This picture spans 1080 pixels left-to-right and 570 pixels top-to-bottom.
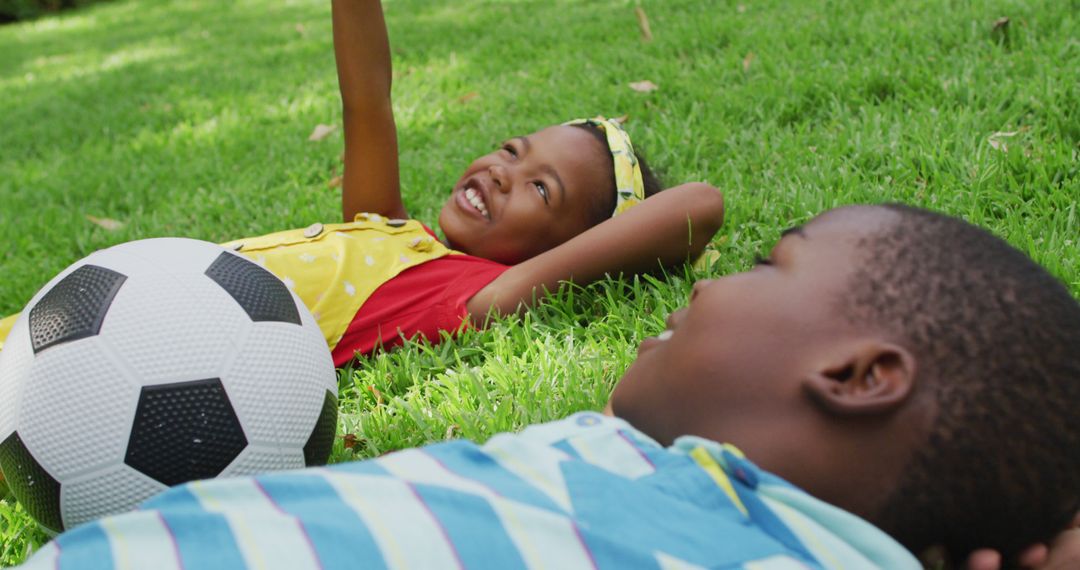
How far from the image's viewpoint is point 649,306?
9.04 feet

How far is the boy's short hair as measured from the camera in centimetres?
142

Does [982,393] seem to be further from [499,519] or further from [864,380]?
[499,519]

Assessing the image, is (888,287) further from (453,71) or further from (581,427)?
(453,71)

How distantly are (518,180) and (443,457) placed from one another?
5.63 feet

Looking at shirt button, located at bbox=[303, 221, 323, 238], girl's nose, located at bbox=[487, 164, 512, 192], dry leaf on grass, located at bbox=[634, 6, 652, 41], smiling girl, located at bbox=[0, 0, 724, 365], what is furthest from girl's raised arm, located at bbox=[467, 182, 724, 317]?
dry leaf on grass, located at bbox=[634, 6, 652, 41]

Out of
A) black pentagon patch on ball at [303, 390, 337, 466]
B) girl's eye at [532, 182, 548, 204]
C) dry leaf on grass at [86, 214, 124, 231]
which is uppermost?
girl's eye at [532, 182, 548, 204]

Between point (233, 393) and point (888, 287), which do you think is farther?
point (233, 393)

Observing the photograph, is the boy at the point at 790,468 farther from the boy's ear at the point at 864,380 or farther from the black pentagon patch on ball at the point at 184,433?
the black pentagon patch on ball at the point at 184,433

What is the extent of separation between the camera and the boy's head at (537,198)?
3047 mm

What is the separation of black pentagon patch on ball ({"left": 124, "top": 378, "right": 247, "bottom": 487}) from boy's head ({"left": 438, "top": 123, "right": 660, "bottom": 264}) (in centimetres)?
142

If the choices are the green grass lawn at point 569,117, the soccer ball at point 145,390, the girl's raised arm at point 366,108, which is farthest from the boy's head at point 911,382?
the girl's raised arm at point 366,108

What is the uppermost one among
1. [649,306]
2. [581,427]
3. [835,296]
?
[835,296]

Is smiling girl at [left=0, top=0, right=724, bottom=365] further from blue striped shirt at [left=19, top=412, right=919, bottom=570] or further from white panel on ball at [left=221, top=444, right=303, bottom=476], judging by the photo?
blue striped shirt at [left=19, top=412, right=919, bottom=570]

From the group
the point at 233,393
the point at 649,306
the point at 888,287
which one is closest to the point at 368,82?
the point at 649,306
